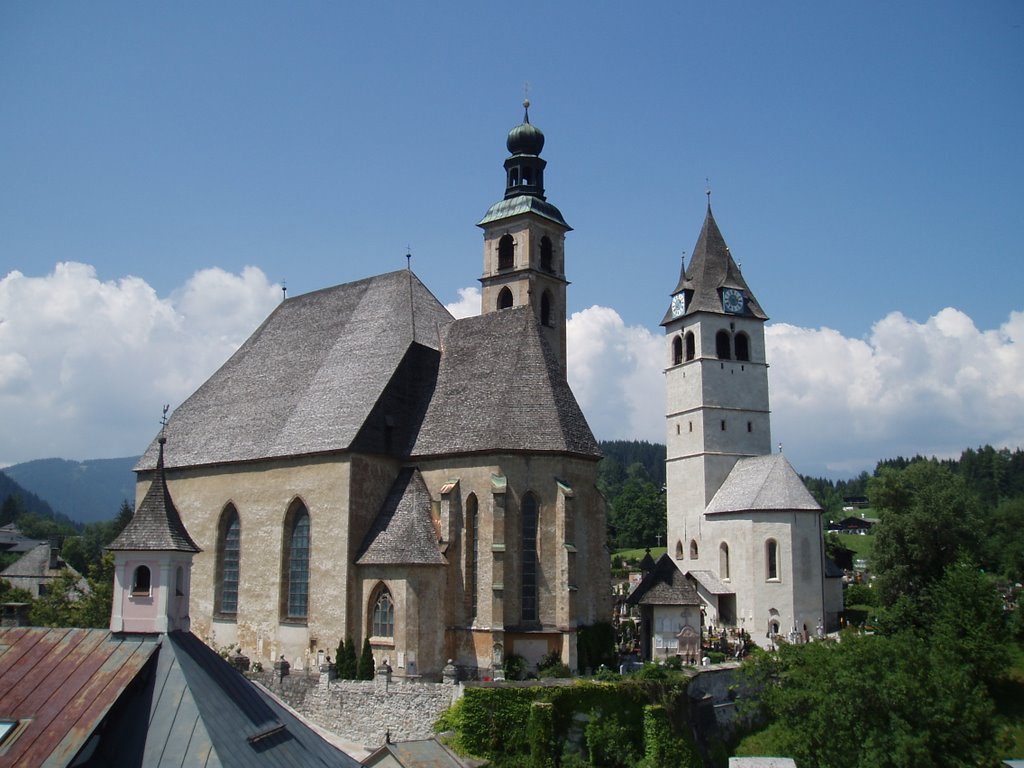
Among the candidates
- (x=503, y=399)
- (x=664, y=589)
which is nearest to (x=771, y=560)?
(x=664, y=589)

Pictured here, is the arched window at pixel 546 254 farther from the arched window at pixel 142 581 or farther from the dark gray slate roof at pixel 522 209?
the arched window at pixel 142 581

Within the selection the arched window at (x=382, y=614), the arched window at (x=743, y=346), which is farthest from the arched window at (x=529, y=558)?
the arched window at (x=743, y=346)

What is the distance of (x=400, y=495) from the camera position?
4000 cm

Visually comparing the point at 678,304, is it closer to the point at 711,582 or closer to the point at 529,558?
the point at 711,582

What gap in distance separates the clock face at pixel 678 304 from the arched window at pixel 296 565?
108ft

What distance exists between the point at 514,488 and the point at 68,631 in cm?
1824

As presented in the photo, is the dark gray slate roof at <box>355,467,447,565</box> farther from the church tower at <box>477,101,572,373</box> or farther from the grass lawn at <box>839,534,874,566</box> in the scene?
the grass lawn at <box>839,534,874,566</box>

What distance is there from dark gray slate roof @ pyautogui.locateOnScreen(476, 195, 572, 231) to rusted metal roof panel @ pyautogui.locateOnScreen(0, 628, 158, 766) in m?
34.2

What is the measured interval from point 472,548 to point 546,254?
67.1 ft

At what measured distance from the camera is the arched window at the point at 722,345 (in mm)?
63634

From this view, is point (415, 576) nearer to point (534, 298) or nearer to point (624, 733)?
point (624, 733)

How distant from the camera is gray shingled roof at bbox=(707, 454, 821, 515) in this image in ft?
179

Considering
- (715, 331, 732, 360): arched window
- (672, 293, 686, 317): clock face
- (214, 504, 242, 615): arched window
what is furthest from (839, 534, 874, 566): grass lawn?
(214, 504, 242, 615): arched window

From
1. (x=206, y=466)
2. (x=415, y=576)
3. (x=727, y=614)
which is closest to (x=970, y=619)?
(x=727, y=614)
